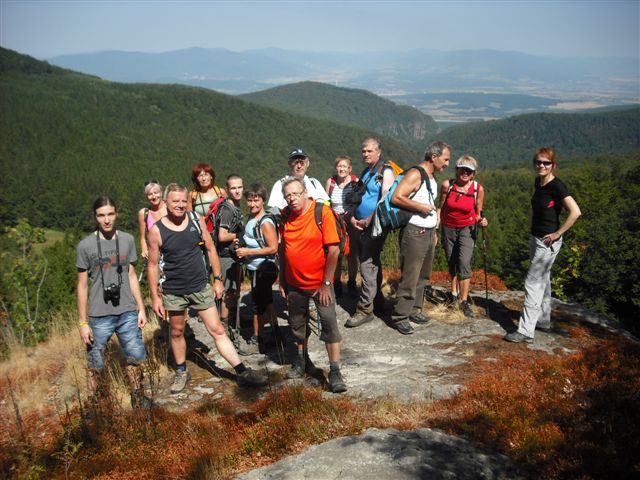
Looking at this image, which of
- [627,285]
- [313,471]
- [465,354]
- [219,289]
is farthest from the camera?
[627,285]

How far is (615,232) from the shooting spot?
24031 mm

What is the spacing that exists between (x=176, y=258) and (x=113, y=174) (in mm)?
110868

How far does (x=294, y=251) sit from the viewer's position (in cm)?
385

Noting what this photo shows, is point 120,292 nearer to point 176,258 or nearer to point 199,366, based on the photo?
point 176,258

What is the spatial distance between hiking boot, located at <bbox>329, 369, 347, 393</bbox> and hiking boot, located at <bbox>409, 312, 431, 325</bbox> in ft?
6.38

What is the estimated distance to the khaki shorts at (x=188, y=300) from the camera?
13.4ft

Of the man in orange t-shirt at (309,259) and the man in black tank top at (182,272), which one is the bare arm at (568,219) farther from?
the man in black tank top at (182,272)

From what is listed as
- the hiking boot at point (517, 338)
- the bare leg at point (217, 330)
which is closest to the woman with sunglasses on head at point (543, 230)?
the hiking boot at point (517, 338)

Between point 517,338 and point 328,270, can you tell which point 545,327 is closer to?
point 517,338

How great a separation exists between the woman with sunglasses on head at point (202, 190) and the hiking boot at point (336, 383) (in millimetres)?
2614

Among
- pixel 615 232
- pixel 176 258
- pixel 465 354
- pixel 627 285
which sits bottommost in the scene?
pixel 627 285

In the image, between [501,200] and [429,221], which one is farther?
[501,200]

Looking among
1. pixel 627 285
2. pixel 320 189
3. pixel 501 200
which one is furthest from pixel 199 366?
pixel 501 200

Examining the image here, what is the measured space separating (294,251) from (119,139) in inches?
5474
